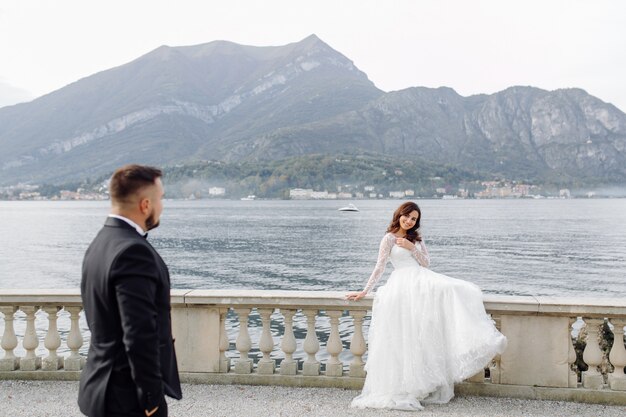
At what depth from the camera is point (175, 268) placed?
4278cm

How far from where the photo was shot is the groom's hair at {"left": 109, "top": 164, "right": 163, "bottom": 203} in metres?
2.99

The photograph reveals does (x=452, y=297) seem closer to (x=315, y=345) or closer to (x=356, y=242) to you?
(x=315, y=345)

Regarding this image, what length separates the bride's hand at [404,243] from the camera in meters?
6.10

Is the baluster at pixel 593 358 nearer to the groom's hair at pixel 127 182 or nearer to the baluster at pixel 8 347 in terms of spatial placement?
the groom's hair at pixel 127 182

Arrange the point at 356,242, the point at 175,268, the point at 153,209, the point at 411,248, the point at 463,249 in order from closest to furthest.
Answer: 1. the point at 153,209
2. the point at 411,248
3. the point at 175,268
4. the point at 463,249
5. the point at 356,242

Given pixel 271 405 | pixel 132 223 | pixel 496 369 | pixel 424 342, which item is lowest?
pixel 271 405

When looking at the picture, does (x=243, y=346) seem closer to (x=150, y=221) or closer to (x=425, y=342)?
(x=425, y=342)

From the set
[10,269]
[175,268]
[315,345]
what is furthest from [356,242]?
[315,345]

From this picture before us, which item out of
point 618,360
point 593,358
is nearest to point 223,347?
point 593,358

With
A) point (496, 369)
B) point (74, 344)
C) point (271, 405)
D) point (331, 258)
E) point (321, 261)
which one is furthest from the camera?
point (331, 258)

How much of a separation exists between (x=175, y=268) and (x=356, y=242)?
25352mm

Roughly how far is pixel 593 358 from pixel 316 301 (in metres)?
2.80

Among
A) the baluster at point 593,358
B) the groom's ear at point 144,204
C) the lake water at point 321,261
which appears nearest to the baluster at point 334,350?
the baluster at point 593,358

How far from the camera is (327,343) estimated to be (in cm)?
627
